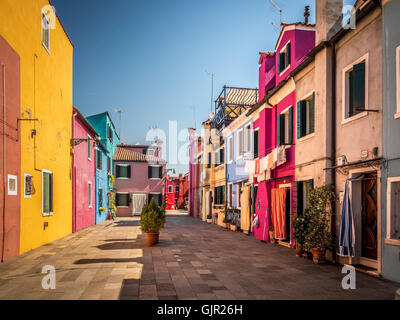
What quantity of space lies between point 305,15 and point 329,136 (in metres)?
7.49

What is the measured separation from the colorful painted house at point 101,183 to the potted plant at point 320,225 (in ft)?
52.6

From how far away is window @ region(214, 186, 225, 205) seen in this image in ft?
75.8

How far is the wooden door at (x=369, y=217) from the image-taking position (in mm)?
8352

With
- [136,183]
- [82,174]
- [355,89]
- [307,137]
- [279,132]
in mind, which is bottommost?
[136,183]

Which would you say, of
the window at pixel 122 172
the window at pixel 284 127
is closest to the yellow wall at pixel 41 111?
the window at pixel 284 127

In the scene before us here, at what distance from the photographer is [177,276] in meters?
7.48

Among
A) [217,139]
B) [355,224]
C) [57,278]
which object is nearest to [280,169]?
[355,224]

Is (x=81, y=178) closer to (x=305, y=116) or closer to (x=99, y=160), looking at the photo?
(x=99, y=160)

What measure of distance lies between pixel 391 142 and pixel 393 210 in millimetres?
1392

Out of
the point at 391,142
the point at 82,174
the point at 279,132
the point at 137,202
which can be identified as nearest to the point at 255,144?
the point at 279,132

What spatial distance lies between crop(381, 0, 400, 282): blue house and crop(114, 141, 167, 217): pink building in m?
29.7

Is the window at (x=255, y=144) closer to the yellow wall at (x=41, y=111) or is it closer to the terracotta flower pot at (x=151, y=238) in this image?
the terracotta flower pot at (x=151, y=238)

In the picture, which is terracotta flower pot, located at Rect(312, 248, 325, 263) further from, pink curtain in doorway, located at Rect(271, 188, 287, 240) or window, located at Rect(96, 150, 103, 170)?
window, located at Rect(96, 150, 103, 170)

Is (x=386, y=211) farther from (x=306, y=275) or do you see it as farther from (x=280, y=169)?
(x=280, y=169)
